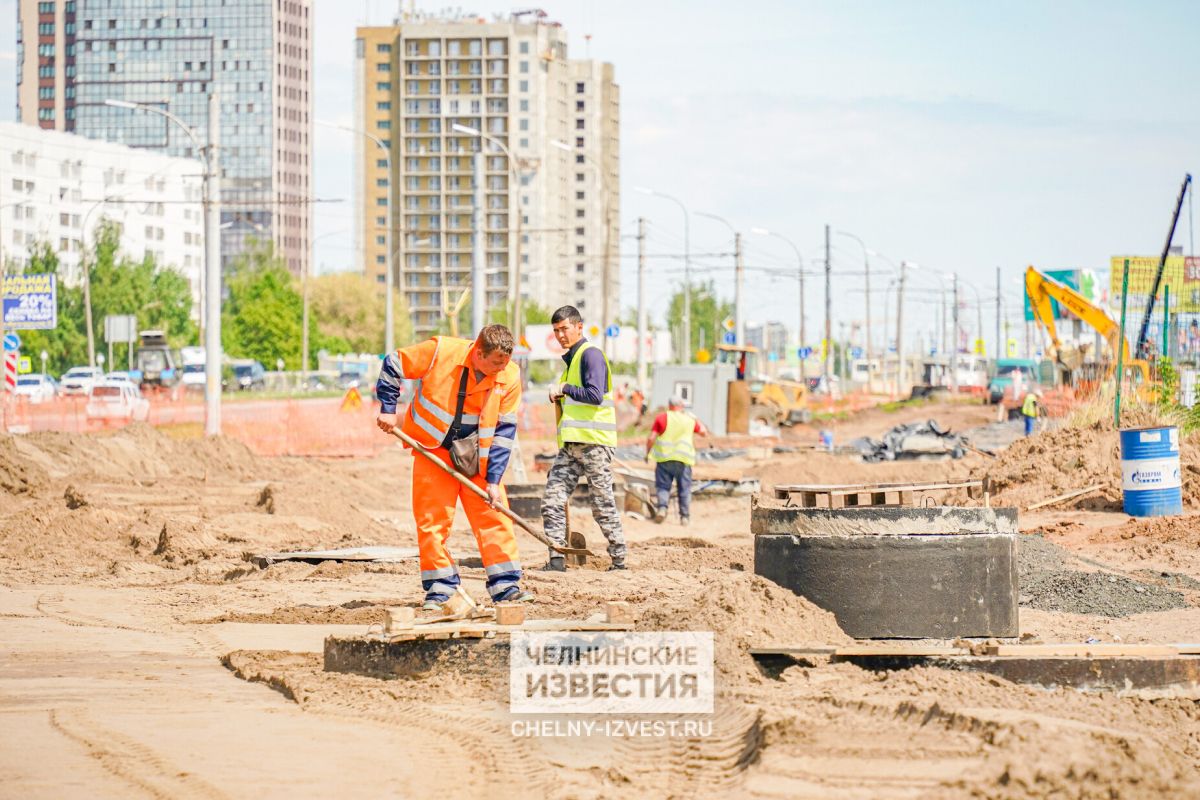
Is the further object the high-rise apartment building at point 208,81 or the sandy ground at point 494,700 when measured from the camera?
the high-rise apartment building at point 208,81

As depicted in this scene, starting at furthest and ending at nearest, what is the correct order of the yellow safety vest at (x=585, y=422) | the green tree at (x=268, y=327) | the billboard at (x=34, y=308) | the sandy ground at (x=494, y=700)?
1. the green tree at (x=268, y=327)
2. the billboard at (x=34, y=308)
3. the yellow safety vest at (x=585, y=422)
4. the sandy ground at (x=494, y=700)

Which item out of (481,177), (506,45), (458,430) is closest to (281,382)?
(481,177)

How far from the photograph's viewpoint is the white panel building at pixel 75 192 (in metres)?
91.8

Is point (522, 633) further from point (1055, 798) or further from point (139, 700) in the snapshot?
point (1055, 798)

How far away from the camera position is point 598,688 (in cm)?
675

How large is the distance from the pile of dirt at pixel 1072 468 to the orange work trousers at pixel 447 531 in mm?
9469

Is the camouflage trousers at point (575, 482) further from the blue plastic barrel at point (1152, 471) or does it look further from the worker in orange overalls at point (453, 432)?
the blue plastic barrel at point (1152, 471)

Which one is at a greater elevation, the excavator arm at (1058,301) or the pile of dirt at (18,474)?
the excavator arm at (1058,301)

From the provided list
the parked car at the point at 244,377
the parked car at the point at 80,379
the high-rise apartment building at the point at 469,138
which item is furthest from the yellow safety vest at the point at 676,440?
the high-rise apartment building at the point at 469,138

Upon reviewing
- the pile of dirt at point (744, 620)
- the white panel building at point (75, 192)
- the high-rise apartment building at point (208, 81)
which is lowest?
the pile of dirt at point (744, 620)

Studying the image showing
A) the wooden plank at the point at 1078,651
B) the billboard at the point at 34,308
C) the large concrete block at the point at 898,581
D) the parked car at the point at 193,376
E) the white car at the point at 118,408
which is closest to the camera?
the wooden plank at the point at 1078,651

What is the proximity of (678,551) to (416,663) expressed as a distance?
6300 millimetres

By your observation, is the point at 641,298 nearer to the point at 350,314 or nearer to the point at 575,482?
the point at 575,482

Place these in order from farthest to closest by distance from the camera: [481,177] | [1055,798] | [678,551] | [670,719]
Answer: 1. [481,177]
2. [678,551]
3. [670,719]
4. [1055,798]
